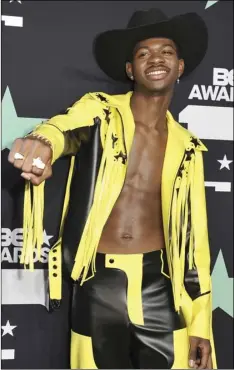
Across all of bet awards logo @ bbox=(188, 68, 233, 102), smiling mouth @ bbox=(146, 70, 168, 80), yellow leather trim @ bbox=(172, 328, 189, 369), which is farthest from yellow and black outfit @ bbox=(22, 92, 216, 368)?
bet awards logo @ bbox=(188, 68, 233, 102)

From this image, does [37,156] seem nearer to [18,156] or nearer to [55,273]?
[18,156]

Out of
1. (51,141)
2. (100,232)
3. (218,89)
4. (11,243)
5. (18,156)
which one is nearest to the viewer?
(18,156)

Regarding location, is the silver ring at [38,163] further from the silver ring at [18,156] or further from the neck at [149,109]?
the neck at [149,109]

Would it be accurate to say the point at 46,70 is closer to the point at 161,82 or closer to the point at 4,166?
the point at 4,166

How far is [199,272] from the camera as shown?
154cm

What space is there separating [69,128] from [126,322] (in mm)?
Answer: 539

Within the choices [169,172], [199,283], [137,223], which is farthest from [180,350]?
[169,172]

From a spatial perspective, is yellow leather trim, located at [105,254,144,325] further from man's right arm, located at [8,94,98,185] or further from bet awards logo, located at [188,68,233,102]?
bet awards logo, located at [188,68,233,102]

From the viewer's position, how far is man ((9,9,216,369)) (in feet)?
4.72

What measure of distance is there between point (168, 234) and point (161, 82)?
16.7 inches

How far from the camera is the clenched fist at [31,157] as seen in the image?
1.10m

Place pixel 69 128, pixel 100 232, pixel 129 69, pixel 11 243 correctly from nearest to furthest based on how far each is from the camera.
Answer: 1. pixel 69 128
2. pixel 100 232
3. pixel 129 69
4. pixel 11 243

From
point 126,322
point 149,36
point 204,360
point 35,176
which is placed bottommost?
→ point 204,360

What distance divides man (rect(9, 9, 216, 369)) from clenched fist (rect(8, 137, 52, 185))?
220mm
